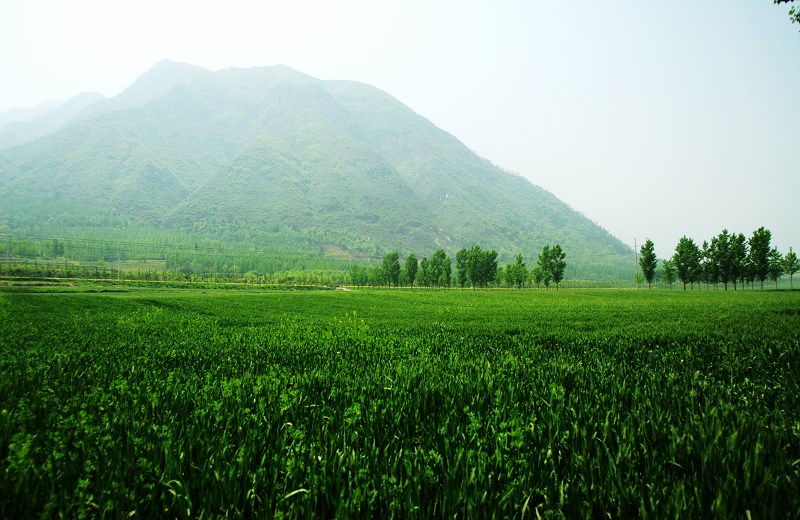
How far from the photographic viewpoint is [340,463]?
2.58 m

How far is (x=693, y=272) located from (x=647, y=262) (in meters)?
11.5

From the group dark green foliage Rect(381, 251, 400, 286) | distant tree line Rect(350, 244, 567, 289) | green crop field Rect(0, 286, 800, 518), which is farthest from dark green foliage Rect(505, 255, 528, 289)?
green crop field Rect(0, 286, 800, 518)

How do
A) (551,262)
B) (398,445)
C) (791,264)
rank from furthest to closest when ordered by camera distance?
(551,262) < (791,264) < (398,445)

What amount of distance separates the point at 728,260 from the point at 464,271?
6919 centimetres

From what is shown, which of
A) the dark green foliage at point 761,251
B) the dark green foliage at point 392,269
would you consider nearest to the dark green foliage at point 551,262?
the dark green foliage at point 761,251

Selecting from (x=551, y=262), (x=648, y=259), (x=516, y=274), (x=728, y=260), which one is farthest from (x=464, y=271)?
(x=728, y=260)

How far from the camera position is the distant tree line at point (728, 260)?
298 feet

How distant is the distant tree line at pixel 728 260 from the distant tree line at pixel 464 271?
25283mm

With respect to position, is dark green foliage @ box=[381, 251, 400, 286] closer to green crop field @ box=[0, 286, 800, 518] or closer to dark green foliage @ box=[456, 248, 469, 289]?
dark green foliage @ box=[456, 248, 469, 289]

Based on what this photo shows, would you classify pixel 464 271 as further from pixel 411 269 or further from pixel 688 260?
pixel 688 260

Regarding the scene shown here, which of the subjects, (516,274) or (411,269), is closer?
(516,274)

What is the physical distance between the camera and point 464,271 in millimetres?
124688

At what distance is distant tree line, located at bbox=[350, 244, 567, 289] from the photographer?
387 feet

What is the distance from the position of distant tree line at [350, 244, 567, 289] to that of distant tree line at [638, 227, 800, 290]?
25.3 m
